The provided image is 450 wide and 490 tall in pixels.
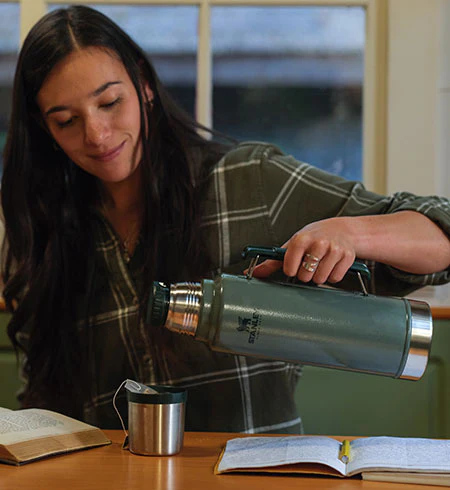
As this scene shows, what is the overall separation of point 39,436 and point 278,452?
336 mm

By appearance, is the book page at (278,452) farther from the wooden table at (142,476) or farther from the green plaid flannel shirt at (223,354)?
the green plaid flannel shirt at (223,354)

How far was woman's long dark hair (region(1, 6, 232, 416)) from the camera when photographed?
1.43 m

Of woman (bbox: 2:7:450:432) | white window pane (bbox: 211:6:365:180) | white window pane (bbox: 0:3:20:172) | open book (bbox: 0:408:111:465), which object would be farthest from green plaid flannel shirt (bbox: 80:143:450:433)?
white window pane (bbox: 0:3:20:172)

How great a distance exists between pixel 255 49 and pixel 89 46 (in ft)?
2.74

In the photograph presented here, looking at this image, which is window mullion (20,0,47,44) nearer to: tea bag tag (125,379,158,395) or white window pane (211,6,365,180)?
white window pane (211,6,365,180)

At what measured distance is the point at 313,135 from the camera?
2141mm

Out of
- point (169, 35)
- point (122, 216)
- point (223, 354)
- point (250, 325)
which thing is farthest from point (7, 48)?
point (250, 325)

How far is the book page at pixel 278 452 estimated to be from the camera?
0.94 m

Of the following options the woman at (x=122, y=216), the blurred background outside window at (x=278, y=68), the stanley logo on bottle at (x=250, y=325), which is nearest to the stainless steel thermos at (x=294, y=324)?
the stanley logo on bottle at (x=250, y=325)

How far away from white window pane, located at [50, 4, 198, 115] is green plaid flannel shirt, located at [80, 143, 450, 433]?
0.73m

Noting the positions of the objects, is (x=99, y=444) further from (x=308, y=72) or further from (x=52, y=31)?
(x=308, y=72)

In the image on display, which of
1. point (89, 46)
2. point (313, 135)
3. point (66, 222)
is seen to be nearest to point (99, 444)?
point (66, 222)

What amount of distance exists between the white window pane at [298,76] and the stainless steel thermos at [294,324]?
1238mm

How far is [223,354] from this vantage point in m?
1.46
